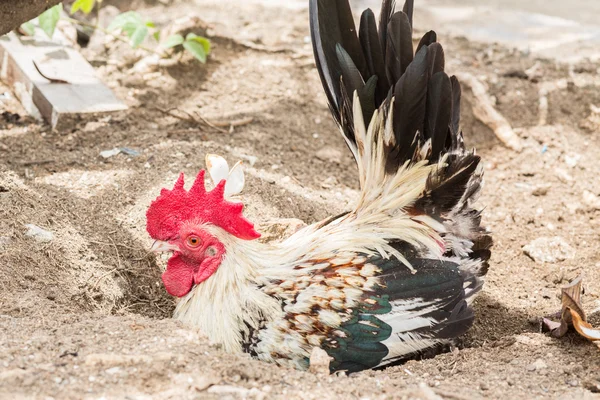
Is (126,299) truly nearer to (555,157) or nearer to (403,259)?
(403,259)

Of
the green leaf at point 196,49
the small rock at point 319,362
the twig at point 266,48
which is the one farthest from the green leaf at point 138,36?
the small rock at point 319,362

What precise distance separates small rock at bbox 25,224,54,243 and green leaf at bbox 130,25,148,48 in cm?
217

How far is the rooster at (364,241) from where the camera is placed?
9.73ft

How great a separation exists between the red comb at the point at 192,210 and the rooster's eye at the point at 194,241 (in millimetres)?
70

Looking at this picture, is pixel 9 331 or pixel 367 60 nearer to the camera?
pixel 9 331

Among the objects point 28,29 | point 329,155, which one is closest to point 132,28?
point 28,29

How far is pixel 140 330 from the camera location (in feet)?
9.11

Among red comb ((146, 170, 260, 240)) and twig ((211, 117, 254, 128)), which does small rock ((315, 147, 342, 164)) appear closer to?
twig ((211, 117, 254, 128))

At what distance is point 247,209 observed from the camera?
4031mm

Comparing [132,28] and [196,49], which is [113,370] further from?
[196,49]

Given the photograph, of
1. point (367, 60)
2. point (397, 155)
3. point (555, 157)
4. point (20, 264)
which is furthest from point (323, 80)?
point (555, 157)

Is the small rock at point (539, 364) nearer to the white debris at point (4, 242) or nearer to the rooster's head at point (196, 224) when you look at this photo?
the rooster's head at point (196, 224)

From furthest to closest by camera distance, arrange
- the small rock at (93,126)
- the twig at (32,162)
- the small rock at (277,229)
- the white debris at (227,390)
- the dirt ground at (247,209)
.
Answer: the small rock at (93,126)
the twig at (32,162)
the small rock at (277,229)
the dirt ground at (247,209)
the white debris at (227,390)

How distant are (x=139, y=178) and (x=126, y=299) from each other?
3.29ft
